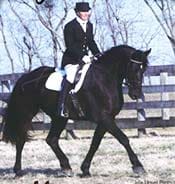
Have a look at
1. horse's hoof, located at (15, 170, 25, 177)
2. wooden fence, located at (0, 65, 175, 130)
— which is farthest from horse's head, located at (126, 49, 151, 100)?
wooden fence, located at (0, 65, 175, 130)

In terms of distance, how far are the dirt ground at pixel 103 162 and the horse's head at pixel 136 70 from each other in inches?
43.5

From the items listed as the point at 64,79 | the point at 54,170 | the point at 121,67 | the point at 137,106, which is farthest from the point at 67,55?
the point at 137,106

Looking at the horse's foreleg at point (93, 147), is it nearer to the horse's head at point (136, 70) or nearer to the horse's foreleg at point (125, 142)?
the horse's foreleg at point (125, 142)

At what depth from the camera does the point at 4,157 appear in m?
10.4

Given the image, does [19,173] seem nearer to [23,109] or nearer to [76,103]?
[23,109]

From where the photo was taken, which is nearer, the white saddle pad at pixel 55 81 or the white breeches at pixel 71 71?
the white breeches at pixel 71 71

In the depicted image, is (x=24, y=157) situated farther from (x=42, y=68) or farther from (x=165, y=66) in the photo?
(x=165, y=66)

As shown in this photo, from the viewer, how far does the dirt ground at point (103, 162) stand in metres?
7.26

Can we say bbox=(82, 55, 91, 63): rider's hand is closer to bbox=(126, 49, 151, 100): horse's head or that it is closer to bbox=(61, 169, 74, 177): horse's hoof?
bbox=(126, 49, 151, 100): horse's head

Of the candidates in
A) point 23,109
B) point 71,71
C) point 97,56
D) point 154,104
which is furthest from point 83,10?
point 154,104

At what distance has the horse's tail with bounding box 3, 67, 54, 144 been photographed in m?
8.32

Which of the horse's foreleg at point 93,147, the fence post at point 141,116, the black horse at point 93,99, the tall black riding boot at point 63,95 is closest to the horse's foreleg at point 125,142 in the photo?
the black horse at point 93,99

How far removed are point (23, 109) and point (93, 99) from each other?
4.47 feet

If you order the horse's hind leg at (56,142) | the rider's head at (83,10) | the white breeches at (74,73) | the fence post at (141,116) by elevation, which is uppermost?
the rider's head at (83,10)
